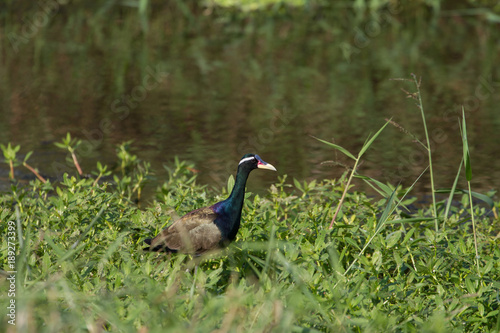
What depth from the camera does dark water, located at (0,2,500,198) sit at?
9.66 m

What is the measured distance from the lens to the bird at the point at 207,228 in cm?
522

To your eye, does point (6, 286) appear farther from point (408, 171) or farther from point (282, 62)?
point (282, 62)

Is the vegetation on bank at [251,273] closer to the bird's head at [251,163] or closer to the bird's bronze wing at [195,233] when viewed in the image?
the bird's bronze wing at [195,233]

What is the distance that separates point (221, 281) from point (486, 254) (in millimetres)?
2198

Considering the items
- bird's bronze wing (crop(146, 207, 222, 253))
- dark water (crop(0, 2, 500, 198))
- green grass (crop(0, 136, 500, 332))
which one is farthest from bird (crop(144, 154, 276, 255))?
dark water (crop(0, 2, 500, 198))

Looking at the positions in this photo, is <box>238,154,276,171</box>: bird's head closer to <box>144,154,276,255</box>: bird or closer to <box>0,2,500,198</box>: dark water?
<box>144,154,276,255</box>: bird

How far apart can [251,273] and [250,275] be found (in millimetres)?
30

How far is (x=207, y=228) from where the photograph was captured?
5.33 meters

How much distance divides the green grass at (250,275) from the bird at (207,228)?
4.0 inches

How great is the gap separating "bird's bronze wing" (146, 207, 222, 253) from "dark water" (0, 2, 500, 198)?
3.02 metres

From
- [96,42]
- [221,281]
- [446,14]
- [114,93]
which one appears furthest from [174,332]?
[446,14]

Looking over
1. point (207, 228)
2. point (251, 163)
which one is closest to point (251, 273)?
point (207, 228)

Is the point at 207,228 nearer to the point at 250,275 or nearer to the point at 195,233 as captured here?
the point at 195,233

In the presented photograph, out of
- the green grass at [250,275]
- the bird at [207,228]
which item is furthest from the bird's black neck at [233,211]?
the green grass at [250,275]
